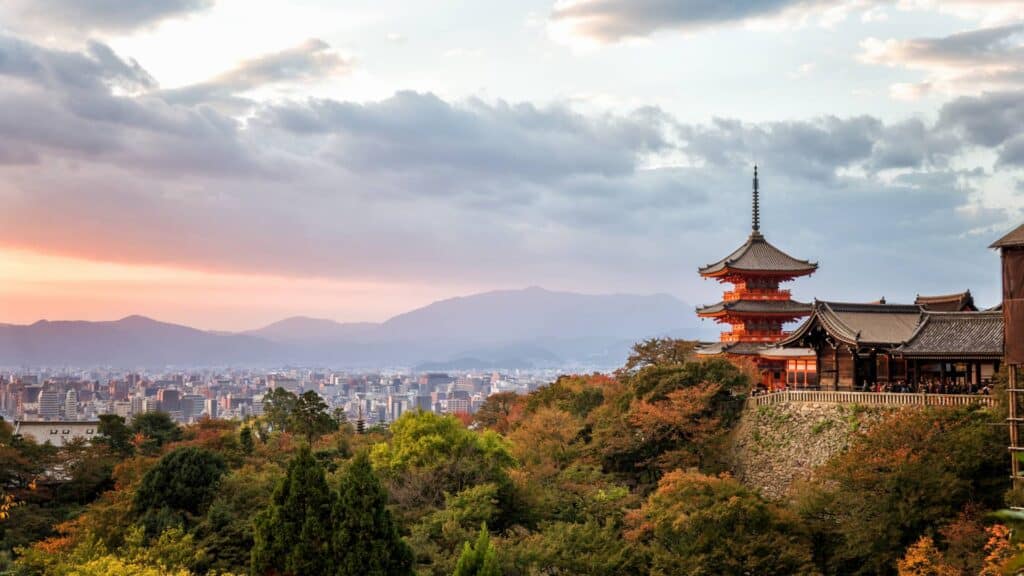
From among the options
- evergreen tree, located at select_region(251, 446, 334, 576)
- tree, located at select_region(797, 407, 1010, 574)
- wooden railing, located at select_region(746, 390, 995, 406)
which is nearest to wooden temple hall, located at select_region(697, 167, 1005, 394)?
wooden railing, located at select_region(746, 390, 995, 406)

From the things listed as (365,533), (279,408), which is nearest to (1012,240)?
(365,533)

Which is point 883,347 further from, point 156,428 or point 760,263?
point 156,428

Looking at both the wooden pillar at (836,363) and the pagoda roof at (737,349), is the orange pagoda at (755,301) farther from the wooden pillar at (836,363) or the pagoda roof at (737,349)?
the wooden pillar at (836,363)

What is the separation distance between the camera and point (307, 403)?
40156mm

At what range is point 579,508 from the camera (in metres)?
25.9

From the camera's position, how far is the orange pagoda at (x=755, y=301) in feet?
A: 126

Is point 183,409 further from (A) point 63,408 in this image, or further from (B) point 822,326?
(B) point 822,326

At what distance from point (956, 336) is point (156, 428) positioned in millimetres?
32226

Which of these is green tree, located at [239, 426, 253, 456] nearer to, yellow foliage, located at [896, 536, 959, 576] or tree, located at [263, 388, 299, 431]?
tree, located at [263, 388, 299, 431]

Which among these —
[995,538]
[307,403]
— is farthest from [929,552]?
[307,403]

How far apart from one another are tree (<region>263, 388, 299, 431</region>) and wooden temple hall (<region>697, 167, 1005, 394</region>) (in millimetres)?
18795

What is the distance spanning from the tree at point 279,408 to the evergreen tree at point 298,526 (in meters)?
20.7

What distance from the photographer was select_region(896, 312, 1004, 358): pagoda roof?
24891 millimetres

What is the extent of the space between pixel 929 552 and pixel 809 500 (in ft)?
10.6
